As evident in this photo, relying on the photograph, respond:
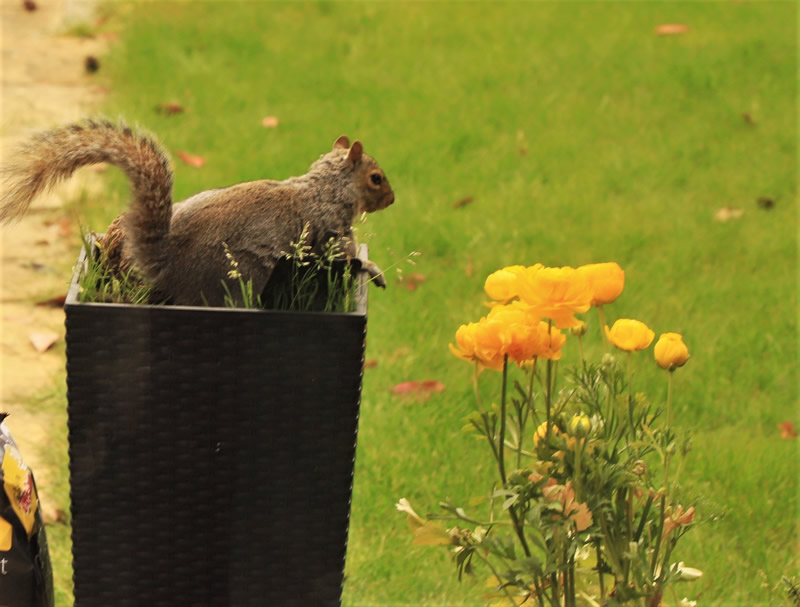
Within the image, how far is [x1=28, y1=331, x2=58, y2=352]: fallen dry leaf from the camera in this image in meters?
3.34

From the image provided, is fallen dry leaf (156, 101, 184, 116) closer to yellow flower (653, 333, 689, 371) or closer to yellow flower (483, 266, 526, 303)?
yellow flower (483, 266, 526, 303)

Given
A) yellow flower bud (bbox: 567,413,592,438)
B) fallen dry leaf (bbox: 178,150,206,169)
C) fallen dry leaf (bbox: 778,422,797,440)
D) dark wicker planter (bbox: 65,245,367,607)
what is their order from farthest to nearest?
fallen dry leaf (bbox: 178,150,206,169) < fallen dry leaf (bbox: 778,422,797,440) < dark wicker planter (bbox: 65,245,367,607) < yellow flower bud (bbox: 567,413,592,438)

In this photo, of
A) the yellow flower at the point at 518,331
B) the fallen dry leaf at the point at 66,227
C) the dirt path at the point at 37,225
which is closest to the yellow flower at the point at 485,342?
the yellow flower at the point at 518,331

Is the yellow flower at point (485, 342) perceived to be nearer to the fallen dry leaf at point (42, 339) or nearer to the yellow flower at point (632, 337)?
the yellow flower at point (632, 337)

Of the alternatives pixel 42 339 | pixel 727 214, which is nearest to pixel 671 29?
pixel 727 214

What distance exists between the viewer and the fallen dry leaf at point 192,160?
13.8 feet

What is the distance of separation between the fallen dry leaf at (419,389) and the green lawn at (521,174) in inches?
1.7

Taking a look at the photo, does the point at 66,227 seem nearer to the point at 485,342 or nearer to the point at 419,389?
the point at 419,389

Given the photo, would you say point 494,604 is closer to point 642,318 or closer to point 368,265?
point 368,265

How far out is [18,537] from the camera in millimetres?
1896

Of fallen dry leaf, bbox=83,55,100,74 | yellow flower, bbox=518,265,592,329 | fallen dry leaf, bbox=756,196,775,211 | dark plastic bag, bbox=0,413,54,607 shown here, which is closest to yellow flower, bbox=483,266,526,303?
yellow flower, bbox=518,265,592,329

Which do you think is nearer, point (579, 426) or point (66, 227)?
point (579, 426)

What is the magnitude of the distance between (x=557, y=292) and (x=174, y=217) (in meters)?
0.81

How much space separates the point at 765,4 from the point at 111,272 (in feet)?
16.5
